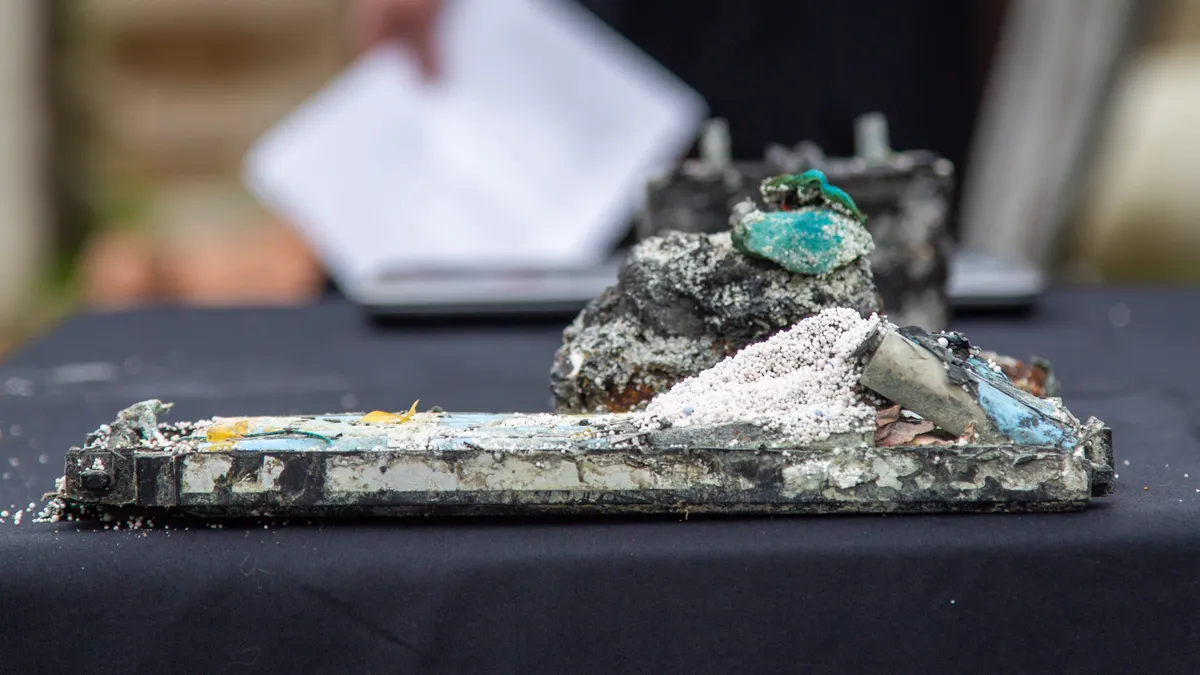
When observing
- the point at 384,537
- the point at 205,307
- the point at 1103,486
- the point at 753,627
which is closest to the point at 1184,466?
the point at 1103,486

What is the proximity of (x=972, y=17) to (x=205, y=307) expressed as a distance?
1.54m

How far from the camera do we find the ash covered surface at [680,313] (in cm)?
85

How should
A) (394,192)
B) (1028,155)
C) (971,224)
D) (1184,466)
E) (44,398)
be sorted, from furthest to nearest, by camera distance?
(971,224) < (1028,155) < (394,192) < (44,398) < (1184,466)

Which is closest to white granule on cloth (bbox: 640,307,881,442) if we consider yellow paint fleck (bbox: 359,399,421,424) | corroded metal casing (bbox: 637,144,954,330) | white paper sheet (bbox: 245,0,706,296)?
yellow paint fleck (bbox: 359,399,421,424)

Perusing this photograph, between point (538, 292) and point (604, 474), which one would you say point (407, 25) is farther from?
point (604, 474)

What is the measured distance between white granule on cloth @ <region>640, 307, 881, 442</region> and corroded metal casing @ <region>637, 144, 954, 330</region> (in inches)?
17.4

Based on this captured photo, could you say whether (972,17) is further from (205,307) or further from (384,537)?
(384,537)

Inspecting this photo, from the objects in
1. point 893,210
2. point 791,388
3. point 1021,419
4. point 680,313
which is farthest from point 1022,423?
point 893,210

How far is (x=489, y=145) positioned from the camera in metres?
2.07

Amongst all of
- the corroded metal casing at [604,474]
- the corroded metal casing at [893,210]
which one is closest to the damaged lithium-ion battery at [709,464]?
the corroded metal casing at [604,474]

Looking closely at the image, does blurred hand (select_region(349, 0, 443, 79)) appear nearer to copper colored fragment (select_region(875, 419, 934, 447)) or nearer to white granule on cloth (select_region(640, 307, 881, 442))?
white granule on cloth (select_region(640, 307, 881, 442))

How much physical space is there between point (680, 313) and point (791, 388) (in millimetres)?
136

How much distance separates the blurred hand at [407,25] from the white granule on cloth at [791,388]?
1358 mm

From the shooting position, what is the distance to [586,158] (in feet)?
6.57
